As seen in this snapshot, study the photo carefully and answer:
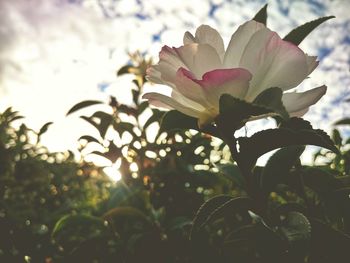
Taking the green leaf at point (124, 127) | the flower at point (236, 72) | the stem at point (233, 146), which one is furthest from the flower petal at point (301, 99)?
the green leaf at point (124, 127)

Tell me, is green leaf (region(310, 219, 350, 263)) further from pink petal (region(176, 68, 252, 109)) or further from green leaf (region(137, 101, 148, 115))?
green leaf (region(137, 101, 148, 115))

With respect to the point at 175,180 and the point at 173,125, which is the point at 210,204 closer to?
the point at 173,125

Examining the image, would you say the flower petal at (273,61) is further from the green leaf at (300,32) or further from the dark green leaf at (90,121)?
the dark green leaf at (90,121)

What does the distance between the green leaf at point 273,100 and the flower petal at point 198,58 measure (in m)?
0.12

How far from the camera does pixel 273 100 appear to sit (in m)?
0.56

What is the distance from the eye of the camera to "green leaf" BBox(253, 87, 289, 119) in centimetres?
53

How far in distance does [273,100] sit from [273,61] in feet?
0.37

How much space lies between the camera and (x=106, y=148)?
1701 mm

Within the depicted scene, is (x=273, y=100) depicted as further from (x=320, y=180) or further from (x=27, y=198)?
(x=27, y=198)

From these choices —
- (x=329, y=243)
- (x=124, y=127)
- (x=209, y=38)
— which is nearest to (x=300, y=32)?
(x=209, y=38)

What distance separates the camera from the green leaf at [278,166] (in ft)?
2.34

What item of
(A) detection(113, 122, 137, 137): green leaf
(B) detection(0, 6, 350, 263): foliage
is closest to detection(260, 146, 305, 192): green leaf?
(B) detection(0, 6, 350, 263): foliage

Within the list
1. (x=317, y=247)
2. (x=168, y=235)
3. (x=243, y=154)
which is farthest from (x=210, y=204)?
(x=168, y=235)

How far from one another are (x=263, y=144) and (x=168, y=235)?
911mm
